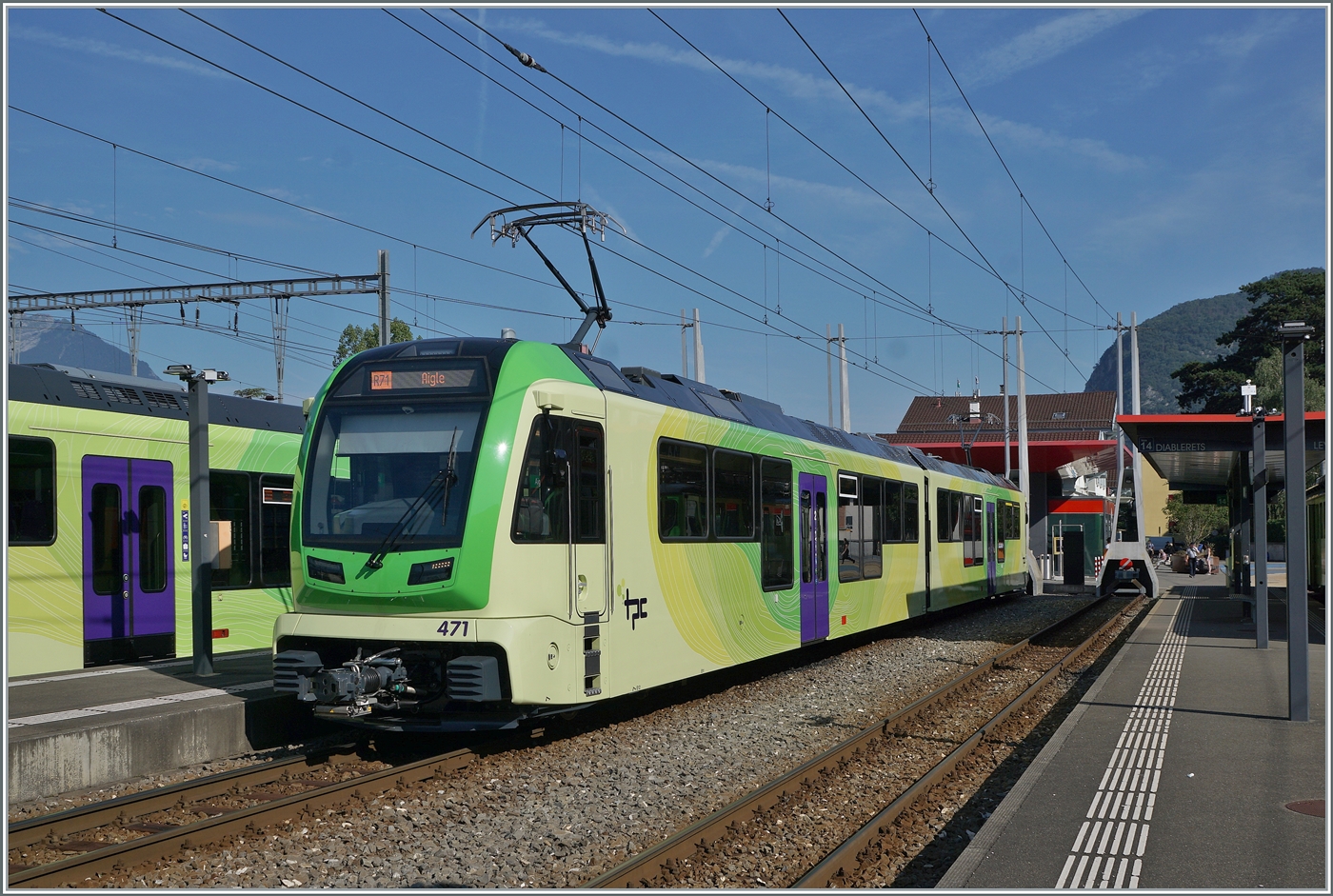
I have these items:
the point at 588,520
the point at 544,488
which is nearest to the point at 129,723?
the point at 544,488

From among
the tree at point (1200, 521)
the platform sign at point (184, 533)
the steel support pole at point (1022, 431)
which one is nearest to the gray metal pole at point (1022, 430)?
the steel support pole at point (1022, 431)

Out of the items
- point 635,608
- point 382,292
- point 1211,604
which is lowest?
point 1211,604

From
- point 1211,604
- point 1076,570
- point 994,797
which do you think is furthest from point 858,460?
point 1076,570

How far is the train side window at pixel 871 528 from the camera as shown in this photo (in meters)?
16.2

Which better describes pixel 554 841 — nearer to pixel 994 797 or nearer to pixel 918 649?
pixel 994 797

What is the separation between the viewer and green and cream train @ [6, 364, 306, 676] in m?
10.7

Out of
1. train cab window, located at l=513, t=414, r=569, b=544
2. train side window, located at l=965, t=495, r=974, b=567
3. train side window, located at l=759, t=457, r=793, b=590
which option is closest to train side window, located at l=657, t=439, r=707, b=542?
train side window, located at l=759, t=457, r=793, b=590

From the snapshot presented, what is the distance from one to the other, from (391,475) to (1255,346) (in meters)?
67.4

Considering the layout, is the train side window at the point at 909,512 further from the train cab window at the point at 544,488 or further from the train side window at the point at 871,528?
the train cab window at the point at 544,488

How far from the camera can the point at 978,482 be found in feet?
80.4

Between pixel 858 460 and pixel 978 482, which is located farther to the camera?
pixel 978 482

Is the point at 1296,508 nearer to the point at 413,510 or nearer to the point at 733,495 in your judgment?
the point at 733,495

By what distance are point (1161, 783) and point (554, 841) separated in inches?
162

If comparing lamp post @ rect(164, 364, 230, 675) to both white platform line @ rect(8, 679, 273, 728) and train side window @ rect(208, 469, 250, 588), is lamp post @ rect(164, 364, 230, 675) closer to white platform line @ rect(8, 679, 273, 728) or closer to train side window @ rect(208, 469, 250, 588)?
white platform line @ rect(8, 679, 273, 728)
